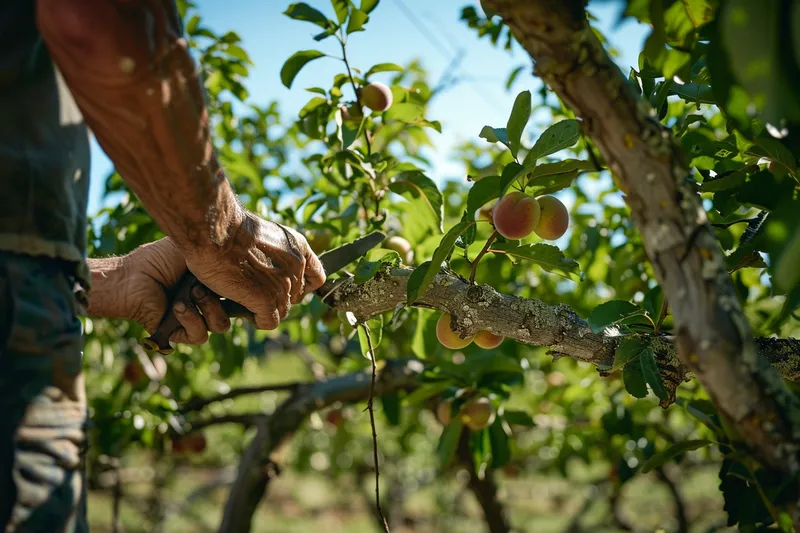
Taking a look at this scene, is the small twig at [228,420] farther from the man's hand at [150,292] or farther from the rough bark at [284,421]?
the man's hand at [150,292]

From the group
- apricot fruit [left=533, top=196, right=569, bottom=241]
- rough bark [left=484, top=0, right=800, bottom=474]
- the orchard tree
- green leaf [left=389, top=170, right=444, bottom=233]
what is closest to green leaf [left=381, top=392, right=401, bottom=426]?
the orchard tree

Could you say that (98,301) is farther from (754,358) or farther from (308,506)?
(308,506)

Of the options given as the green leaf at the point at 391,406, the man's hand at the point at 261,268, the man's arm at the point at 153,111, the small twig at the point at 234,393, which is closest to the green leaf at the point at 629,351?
the man's hand at the point at 261,268

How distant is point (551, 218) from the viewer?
61.4 inches

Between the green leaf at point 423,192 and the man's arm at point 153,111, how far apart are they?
0.72 m

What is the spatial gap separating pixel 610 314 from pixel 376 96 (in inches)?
37.9

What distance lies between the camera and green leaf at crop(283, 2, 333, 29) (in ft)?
6.37

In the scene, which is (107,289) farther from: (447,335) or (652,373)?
(652,373)

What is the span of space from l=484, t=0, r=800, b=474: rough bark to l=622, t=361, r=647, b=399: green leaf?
0.57 m

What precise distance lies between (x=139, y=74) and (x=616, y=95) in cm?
66

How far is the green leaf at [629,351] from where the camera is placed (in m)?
1.40

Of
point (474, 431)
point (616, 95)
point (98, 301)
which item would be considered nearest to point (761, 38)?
point (616, 95)

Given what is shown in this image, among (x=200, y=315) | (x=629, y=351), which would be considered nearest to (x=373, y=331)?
(x=200, y=315)

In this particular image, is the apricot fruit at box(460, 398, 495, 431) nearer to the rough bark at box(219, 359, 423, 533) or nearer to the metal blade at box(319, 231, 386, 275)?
the rough bark at box(219, 359, 423, 533)
